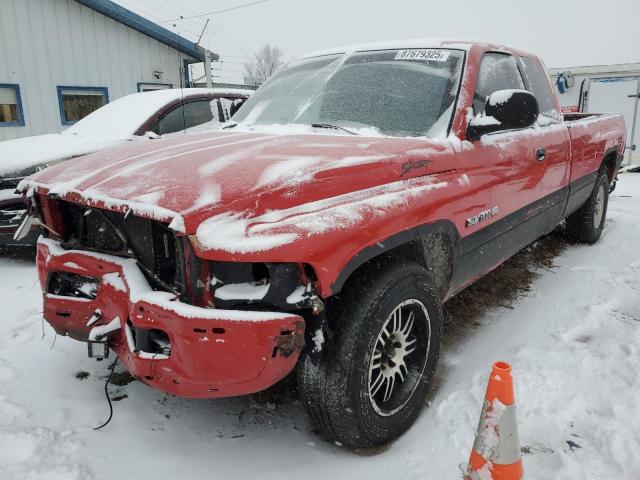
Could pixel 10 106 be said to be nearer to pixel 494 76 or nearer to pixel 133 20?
pixel 133 20

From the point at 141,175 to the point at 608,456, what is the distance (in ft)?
7.45

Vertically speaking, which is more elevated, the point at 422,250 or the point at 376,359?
the point at 422,250

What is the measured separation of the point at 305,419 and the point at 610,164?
4660 mm

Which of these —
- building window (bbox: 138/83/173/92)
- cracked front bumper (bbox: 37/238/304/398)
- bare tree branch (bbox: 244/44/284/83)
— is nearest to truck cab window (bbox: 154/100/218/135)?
cracked front bumper (bbox: 37/238/304/398)

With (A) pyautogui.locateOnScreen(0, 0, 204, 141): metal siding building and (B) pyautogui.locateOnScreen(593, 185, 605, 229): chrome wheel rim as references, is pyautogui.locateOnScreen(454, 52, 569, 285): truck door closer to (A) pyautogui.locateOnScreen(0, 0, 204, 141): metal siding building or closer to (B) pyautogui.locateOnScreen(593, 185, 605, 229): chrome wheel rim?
(B) pyautogui.locateOnScreen(593, 185, 605, 229): chrome wheel rim

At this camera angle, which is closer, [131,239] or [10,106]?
[131,239]

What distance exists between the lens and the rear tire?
4941mm

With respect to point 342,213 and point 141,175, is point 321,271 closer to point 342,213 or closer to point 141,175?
point 342,213

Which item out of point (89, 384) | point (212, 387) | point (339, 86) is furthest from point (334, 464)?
point (339, 86)

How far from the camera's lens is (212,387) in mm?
1767

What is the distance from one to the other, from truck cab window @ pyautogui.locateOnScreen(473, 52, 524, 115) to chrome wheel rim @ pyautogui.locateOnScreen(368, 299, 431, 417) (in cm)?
126

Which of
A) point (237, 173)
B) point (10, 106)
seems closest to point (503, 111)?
point (237, 173)

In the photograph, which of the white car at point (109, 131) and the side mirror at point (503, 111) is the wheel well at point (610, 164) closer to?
the side mirror at point (503, 111)

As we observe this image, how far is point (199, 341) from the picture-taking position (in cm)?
168
